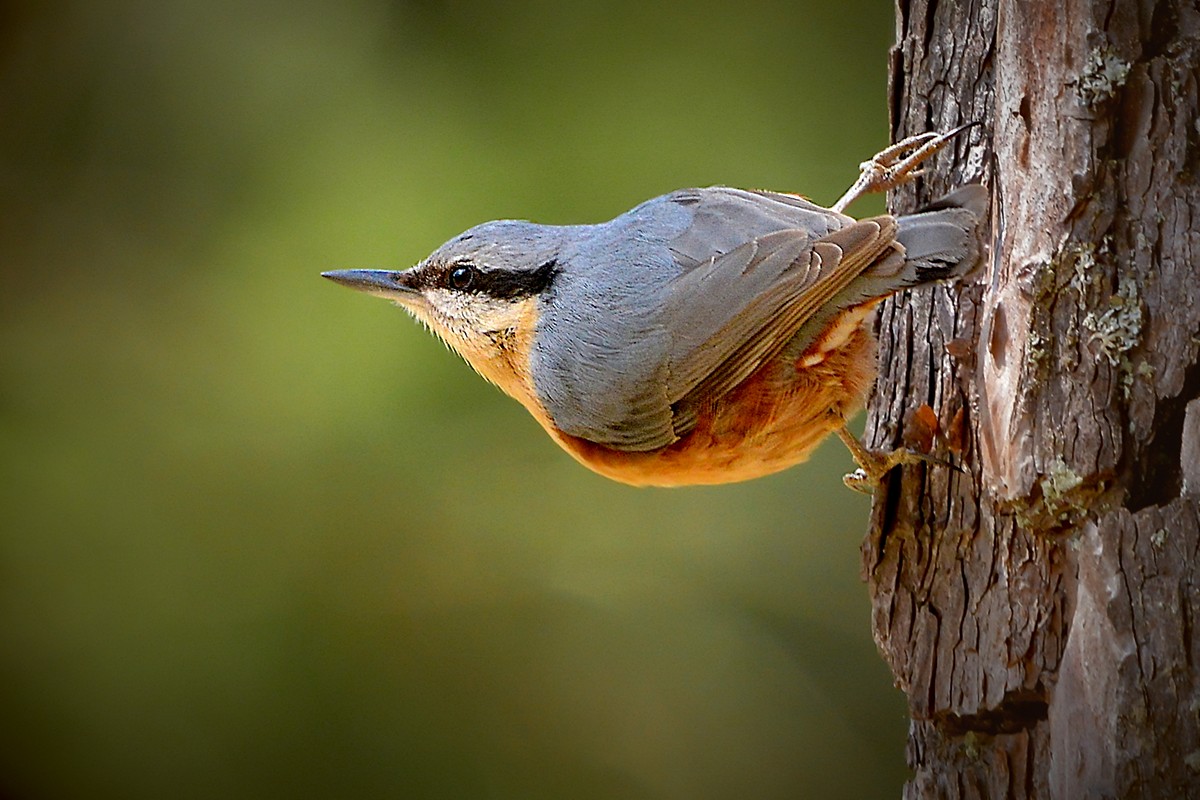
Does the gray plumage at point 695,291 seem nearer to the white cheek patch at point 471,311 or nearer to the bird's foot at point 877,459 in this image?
the white cheek patch at point 471,311

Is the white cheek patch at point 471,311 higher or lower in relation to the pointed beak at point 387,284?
lower

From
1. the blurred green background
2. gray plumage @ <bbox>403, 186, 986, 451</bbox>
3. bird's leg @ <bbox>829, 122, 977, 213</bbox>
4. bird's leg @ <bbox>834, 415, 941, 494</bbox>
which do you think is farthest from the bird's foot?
the blurred green background

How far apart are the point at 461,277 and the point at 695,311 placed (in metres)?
0.54

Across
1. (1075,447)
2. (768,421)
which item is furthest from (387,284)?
(1075,447)

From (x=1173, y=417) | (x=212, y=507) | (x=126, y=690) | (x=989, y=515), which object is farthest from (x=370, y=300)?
(x=1173, y=417)

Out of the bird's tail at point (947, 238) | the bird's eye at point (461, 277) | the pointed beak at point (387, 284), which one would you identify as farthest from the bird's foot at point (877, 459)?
the pointed beak at point (387, 284)

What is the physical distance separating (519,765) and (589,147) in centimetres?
185

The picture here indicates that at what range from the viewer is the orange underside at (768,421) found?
1.93 meters

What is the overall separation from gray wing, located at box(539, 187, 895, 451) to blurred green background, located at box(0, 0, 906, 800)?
1.17 meters

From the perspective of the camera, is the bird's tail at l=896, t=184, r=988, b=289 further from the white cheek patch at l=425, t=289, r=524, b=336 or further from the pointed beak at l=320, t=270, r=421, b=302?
the pointed beak at l=320, t=270, r=421, b=302

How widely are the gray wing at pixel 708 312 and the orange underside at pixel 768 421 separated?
0.04 meters

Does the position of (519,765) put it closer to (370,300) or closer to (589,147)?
(370,300)

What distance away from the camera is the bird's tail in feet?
5.41

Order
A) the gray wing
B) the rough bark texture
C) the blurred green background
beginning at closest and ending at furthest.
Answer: the rough bark texture
the gray wing
the blurred green background
